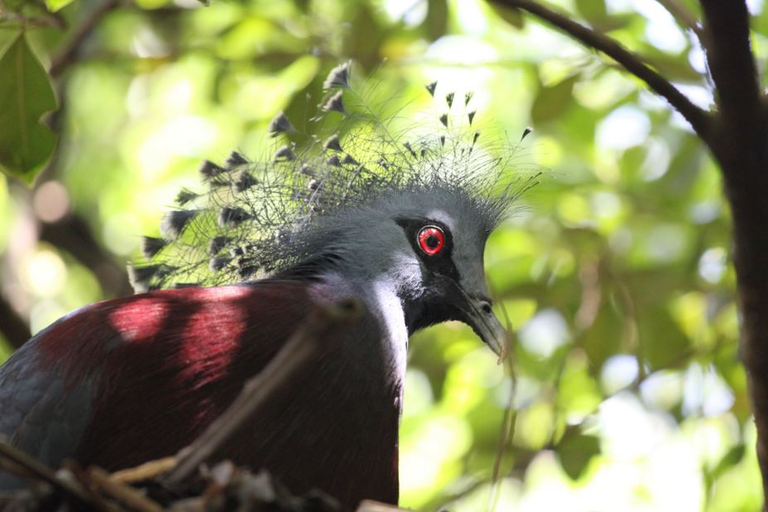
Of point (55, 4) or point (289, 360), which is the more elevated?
point (55, 4)

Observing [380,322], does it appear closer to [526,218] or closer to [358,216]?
[358,216]

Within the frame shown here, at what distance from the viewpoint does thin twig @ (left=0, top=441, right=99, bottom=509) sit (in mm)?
1317

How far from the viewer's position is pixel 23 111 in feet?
7.66

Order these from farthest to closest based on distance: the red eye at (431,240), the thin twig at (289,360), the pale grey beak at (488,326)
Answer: the red eye at (431,240)
the pale grey beak at (488,326)
the thin twig at (289,360)

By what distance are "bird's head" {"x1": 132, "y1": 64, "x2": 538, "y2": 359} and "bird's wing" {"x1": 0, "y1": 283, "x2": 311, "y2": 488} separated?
15.7 inches

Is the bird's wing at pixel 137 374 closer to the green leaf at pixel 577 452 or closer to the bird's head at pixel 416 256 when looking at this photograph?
the bird's head at pixel 416 256

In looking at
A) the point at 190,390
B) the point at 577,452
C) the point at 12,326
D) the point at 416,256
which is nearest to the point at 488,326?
the point at 416,256

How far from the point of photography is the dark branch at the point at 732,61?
1.54 meters

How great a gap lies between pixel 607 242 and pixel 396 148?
4.59 ft

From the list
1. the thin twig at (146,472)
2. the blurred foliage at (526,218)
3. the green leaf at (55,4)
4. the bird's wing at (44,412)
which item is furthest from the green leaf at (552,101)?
the thin twig at (146,472)

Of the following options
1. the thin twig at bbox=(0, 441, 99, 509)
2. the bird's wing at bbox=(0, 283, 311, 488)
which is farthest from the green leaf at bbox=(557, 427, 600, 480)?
the thin twig at bbox=(0, 441, 99, 509)

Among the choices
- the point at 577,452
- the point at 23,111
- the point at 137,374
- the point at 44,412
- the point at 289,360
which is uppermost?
the point at 23,111

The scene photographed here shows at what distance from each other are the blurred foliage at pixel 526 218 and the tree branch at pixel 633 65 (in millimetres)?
1069

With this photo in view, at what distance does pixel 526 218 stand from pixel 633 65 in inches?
99.7
